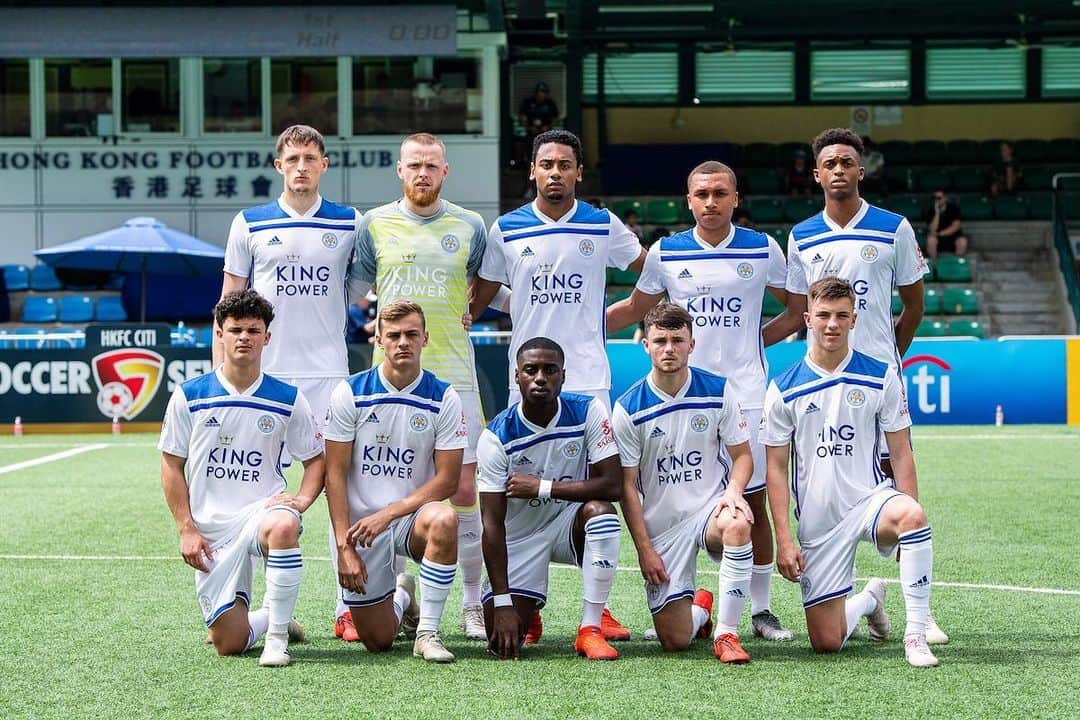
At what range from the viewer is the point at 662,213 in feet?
74.8

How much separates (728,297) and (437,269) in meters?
1.23

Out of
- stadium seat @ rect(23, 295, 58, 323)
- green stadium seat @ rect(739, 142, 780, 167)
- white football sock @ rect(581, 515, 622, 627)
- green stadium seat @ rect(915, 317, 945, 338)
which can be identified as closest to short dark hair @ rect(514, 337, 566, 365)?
white football sock @ rect(581, 515, 622, 627)

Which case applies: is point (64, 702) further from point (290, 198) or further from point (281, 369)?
point (290, 198)

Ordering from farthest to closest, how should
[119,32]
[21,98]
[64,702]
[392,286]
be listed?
[21,98], [119,32], [392,286], [64,702]

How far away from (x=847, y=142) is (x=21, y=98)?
1881 cm

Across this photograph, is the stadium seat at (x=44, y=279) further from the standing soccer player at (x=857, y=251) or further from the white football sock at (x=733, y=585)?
the white football sock at (x=733, y=585)

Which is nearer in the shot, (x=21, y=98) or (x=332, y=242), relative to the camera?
(x=332, y=242)

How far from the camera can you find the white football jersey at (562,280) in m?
6.20

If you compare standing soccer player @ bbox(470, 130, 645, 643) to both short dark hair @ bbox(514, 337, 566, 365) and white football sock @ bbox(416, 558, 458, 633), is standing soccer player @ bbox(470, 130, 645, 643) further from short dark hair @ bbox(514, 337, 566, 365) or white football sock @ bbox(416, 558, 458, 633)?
white football sock @ bbox(416, 558, 458, 633)

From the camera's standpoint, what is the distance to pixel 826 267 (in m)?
6.20

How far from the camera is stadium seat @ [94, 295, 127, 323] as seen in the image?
2102 centimetres

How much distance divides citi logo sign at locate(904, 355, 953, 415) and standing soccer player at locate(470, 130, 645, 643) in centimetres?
1029

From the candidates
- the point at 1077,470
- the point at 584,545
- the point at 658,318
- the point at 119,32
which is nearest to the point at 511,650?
the point at 584,545

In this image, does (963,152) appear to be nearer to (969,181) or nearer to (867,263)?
(969,181)
